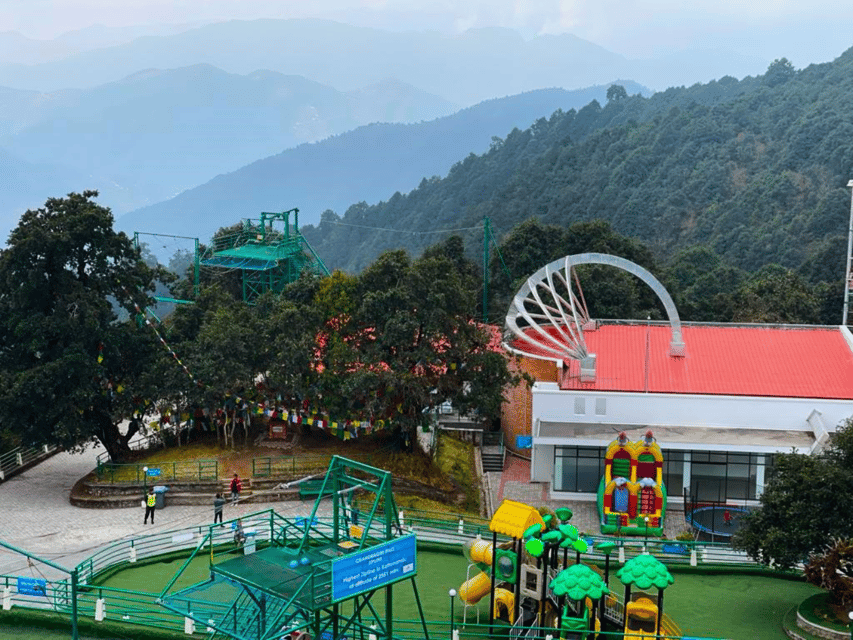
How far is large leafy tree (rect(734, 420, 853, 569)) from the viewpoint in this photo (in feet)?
78.0

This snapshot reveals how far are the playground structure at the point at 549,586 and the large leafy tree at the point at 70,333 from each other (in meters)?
17.1

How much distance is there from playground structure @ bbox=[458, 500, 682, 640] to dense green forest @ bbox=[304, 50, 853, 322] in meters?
40.6

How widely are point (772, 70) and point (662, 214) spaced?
4616 centimetres

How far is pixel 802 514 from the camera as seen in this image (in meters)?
24.0

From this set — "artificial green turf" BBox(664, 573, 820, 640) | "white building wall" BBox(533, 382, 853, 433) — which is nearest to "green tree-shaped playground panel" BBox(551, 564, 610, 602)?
"artificial green turf" BBox(664, 573, 820, 640)

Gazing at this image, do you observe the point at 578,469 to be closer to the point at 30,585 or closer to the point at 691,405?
the point at 691,405

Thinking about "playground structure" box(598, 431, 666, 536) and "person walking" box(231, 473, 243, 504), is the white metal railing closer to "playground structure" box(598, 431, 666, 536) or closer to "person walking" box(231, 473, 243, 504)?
"person walking" box(231, 473, 243, 504)

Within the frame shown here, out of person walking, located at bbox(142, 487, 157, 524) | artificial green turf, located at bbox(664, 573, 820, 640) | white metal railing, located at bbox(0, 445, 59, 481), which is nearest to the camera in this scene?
artificial green turf, located at bbox(664, 573, 820, 640)

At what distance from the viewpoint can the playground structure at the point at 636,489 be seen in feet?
109

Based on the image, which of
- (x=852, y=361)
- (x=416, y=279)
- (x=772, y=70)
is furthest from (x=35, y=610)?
(x=772, y=70)

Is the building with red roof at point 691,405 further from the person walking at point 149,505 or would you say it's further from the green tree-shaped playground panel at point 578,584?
the green tree-shaped playground panel at point 578,584

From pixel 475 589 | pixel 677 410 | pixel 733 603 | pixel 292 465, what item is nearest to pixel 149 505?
pixel 292 465

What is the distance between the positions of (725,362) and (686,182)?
73088 mm

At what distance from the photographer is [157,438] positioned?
131 feet
